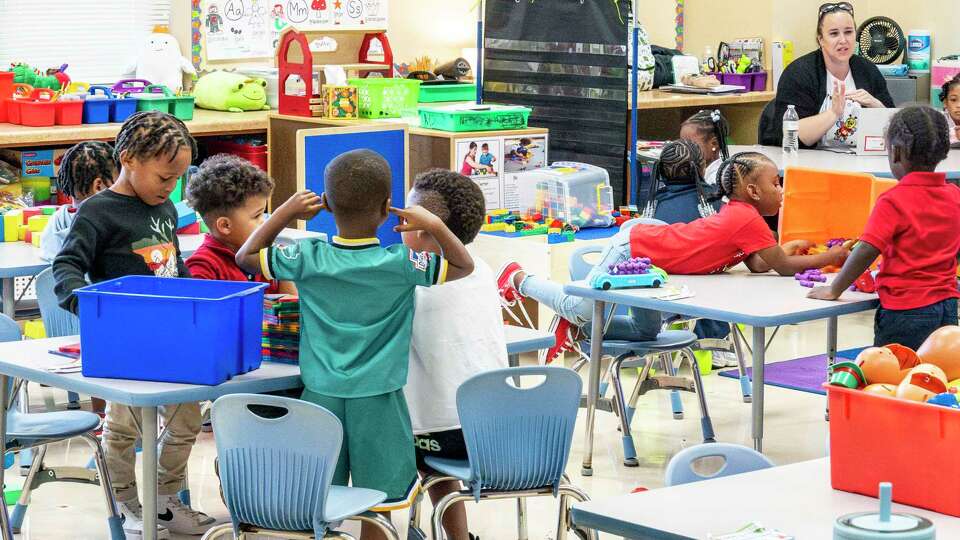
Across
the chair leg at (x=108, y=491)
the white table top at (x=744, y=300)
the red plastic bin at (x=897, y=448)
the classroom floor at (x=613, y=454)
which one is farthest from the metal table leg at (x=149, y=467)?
the white table top at (x=744, y=300)

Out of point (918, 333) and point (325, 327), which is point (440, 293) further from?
point (918, 333)

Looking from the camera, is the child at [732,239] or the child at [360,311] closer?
the child at [360,311]

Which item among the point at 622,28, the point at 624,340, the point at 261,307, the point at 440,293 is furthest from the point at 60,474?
the point at 622,28

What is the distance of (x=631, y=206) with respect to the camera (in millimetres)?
6273

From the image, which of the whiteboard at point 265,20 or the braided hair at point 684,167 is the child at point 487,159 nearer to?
the braided hair at point 684,167

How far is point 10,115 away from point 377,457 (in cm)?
386

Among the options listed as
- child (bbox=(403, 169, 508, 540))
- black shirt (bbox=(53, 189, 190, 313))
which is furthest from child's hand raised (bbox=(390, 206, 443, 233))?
black shirt (bbox=(53, 189, 190, 313))

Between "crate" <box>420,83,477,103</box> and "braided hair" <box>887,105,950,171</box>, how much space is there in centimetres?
397

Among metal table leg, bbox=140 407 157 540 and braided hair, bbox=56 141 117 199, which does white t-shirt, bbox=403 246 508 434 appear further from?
braided hair, bbox=56 141 117 199

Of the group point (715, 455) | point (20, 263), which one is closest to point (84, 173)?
point (20, 263)

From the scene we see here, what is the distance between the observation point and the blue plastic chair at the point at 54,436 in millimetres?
3641

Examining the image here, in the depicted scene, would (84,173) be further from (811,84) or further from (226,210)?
(811,84)

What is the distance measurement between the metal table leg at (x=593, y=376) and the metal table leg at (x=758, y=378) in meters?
0.61

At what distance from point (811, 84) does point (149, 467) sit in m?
4.55
